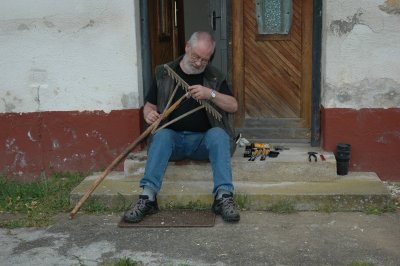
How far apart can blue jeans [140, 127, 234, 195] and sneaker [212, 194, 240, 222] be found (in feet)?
0.27

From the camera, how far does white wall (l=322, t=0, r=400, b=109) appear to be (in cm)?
509

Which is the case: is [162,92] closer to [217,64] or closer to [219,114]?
[219,114]

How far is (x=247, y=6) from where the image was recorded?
19.2 ft

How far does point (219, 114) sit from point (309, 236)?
1305 mm

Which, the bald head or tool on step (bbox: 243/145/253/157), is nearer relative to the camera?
the bald head

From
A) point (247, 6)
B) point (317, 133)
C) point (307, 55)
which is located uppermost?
point (247, 6)

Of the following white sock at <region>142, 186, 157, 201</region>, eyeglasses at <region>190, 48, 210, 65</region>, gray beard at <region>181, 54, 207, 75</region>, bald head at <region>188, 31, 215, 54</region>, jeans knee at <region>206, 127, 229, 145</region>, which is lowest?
white sock at <region>142, 186, 157, 201</region>

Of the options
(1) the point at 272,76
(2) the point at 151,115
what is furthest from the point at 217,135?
(1) the point at 272,76

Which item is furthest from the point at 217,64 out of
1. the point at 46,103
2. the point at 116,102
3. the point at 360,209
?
the point at 360,209

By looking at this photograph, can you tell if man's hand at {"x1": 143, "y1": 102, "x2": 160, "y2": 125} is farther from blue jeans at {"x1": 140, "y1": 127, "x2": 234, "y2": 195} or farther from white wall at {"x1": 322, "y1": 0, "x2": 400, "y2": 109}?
white wall at {"x1": 322, "y1": 0, "x2": 400, "y2": 109}

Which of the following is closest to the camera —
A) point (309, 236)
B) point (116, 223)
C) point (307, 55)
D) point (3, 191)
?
point (309, 236)

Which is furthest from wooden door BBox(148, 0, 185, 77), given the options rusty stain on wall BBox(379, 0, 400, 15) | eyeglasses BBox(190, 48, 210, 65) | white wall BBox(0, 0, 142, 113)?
rusty stain on wall BBox(379, 0, 400, 15)

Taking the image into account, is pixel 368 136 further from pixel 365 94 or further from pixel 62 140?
pixel 62 140

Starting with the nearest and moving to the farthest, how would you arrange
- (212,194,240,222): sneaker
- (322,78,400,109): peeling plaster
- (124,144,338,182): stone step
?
(212,194,240,222): sneaker < (124,144,338,182): stone step < (322,78,400,109): peeling plaster
